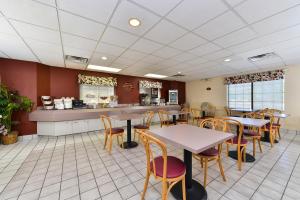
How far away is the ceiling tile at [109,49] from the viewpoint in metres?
2.94

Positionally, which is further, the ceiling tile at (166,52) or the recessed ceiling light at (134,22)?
the ceiling tile at (166,52)

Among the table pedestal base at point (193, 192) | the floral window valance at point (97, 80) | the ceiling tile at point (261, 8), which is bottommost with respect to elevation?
the table pedestal base at point (193, 192)

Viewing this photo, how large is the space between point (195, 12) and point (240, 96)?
6061mm

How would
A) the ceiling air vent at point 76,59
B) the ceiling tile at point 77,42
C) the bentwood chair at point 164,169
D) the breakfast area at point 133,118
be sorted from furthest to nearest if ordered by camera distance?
the ceiling air vent at point 76,59
the ceiling tile at point 77,42
the breakfast area at point 133,118
the bentwood chair at point 164,169

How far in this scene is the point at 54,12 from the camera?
1.81 metres

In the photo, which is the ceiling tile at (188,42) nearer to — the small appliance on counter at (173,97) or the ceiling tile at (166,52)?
the ceiling tile at (166,52)

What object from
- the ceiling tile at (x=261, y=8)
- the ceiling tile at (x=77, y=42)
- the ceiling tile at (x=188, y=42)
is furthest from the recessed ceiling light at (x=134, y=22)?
the ceiling tile at (x=261, y=8)

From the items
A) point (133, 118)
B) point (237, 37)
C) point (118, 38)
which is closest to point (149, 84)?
point (133, 118)

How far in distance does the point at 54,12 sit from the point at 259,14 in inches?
113

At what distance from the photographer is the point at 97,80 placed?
219 inches

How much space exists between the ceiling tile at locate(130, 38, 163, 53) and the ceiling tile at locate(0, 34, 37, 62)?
2325mm

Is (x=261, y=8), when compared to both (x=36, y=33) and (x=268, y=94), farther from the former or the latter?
(x=268, y=94)

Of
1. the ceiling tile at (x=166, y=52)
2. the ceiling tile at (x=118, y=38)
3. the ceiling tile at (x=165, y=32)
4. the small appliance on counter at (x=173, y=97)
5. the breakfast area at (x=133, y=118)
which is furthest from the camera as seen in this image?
the small appliance on counter at (x=173, y=97)

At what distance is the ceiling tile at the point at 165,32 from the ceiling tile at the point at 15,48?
2.65 meters
